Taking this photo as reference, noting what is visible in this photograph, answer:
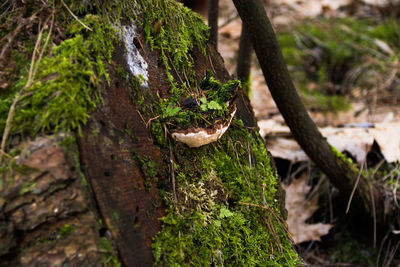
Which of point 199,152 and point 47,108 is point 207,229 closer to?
point 199,152

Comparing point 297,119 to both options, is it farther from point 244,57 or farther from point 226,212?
point 244,57

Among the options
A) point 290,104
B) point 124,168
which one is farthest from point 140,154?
point 290,104

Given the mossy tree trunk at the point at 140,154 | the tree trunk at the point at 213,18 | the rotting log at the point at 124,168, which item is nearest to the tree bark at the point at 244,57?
the tree trunk at the point at 213,18

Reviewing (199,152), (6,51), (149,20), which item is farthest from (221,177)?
(6,51)

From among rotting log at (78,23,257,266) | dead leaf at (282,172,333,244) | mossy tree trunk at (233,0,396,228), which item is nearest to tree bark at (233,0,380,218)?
mossy tree trunk at (233,0,396,228)

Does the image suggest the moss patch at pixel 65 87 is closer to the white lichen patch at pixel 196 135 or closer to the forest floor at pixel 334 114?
the white lichen patch at pixel 196 135

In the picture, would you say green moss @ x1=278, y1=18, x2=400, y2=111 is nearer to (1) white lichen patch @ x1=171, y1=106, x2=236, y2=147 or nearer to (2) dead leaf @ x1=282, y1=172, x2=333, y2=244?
(2) dead leaf @ x1=282, y1=172, x2=333, y2=244
